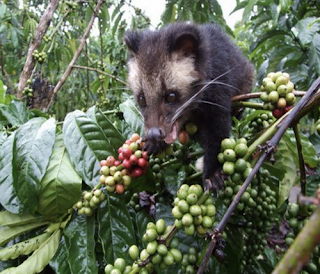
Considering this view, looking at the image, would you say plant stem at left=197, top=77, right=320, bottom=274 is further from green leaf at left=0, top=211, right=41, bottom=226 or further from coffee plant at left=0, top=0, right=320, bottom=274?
green leaf at left=0, top=211, right=41, bottom=226

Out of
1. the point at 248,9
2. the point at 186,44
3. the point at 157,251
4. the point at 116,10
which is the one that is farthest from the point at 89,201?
the point at 116,10

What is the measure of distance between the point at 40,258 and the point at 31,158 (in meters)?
0.32

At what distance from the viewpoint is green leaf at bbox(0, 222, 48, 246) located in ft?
3.47

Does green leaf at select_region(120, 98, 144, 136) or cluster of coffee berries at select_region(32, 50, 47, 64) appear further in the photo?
cluster of coffee berries at select_region(32, 50, 47, 64)

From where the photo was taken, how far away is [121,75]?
10.6 feet

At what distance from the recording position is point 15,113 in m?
1.37

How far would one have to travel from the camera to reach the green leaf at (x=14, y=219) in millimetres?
1072

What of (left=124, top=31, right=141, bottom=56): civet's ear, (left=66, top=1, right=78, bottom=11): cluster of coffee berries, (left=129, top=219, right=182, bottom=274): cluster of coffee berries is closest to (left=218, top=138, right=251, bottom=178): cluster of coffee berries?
(left=129, top=219, right=182, bottom=274): cluster of coffee berries

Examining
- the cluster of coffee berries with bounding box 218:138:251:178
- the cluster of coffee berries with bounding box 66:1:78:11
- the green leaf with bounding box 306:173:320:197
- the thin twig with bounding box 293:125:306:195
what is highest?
the cluster of coffee berries with bounding box 66:1:78:11

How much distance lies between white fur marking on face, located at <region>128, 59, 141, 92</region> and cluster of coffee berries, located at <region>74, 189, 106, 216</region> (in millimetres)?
721

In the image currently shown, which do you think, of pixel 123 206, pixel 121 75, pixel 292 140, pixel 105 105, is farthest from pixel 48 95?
pixel 292 140

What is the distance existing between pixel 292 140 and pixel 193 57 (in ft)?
2.20

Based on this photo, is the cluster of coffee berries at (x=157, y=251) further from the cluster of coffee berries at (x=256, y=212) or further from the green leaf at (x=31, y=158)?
the green leaf at (x=31, y=158)

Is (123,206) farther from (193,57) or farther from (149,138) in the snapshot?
(193,57)
